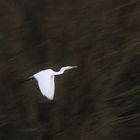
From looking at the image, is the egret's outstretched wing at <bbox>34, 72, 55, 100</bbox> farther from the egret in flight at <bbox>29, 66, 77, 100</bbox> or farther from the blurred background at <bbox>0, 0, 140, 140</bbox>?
the blurred background at <bbox>0, 0, 140, 140</bbox>

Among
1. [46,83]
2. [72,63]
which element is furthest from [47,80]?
[72,63]

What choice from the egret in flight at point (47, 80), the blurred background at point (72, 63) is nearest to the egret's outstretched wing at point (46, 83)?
the egret in flight at point (47, 80)

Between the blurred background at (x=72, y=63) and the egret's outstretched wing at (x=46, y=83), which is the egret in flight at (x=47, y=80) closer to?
the egret's outstretched wing at (x=46, y=83)

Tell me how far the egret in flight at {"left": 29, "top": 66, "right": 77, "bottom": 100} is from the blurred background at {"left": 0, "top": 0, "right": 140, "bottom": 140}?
10 cm

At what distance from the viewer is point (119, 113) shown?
4184mm

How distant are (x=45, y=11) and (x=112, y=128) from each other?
796 mm

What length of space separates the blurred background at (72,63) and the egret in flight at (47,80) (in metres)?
0.10

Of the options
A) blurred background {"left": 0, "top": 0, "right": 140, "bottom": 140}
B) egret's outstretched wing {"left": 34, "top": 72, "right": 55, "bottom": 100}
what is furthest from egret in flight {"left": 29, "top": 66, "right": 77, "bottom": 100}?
blurred background {"left": 0, "top": 0, "right": 140, "bottom": 140}

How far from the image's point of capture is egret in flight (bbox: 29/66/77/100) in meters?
3.96

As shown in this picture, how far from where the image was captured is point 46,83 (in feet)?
13.0

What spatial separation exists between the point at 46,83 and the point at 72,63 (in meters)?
0.25

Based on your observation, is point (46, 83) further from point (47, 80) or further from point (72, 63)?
point (72, 63)

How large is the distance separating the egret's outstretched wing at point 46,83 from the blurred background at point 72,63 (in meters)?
0.12

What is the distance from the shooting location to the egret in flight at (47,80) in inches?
156
